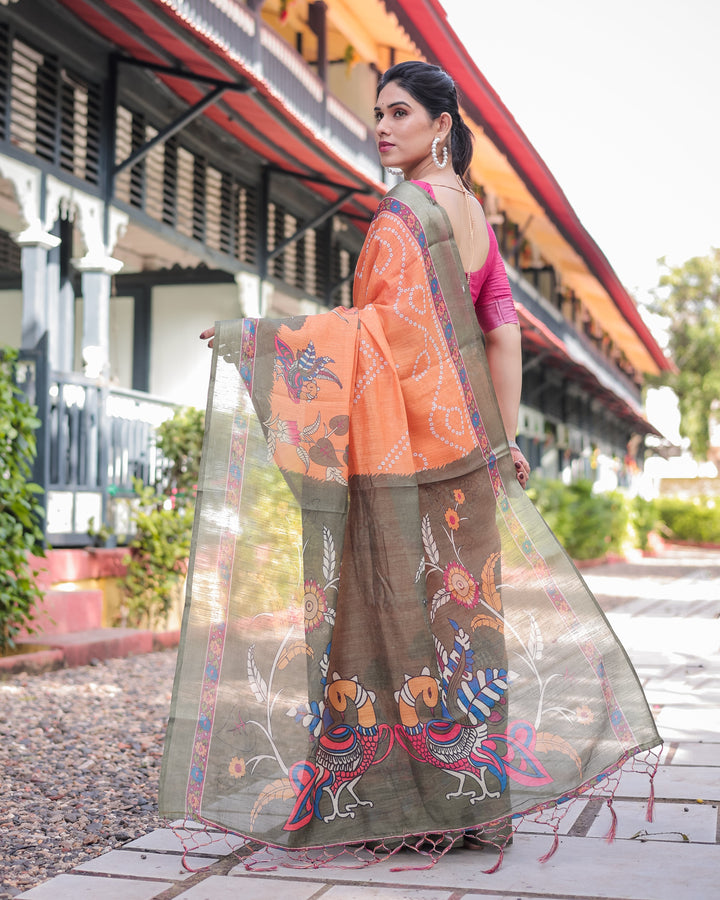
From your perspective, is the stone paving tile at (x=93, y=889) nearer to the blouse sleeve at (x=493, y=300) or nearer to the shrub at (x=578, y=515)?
the blouse sleeve at (x=493, y=300)

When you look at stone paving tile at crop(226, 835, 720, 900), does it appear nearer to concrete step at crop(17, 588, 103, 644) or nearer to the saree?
the saree

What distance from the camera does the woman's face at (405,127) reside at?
2855mm

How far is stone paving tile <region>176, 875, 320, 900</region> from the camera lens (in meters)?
2.25

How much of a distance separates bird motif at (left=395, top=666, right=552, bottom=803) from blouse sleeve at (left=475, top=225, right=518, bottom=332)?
0.94 m

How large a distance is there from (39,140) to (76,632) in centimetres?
342

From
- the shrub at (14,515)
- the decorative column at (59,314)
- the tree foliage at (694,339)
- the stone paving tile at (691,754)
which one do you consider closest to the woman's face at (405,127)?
the stone paving tile at (691,754)

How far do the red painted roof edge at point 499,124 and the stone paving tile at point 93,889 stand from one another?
31.6ft

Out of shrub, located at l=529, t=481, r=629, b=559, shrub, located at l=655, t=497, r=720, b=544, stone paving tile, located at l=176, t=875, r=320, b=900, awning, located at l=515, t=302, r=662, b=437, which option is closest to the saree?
stone paving tile, located at l=176, t=875, r=320, b=900

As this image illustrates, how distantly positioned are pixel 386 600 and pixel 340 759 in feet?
1.24

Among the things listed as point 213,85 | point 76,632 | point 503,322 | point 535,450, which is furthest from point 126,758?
point 535,450

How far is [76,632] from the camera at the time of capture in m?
6.34

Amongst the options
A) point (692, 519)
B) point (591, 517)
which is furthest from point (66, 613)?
point (692, 519)

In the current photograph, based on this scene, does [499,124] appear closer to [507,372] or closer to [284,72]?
[284,72]

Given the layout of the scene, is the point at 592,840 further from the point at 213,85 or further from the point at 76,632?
the point at 213,85
